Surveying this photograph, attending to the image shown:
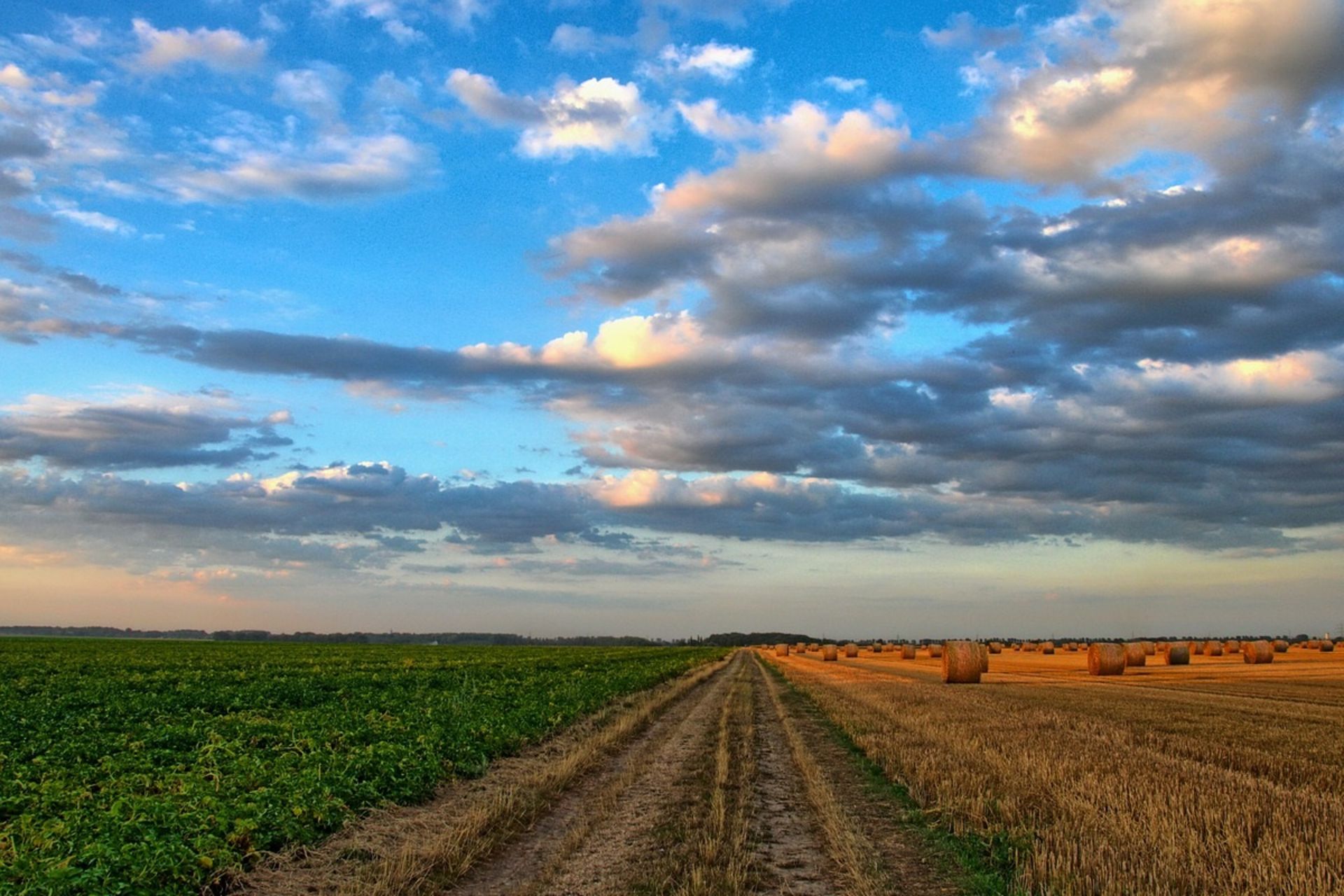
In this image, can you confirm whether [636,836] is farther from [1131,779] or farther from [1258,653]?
[1258,653]

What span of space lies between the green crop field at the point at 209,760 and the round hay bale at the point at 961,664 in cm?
1487

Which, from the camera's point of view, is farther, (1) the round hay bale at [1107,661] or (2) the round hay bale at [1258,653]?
(2) the round hay bale at [1258,653]

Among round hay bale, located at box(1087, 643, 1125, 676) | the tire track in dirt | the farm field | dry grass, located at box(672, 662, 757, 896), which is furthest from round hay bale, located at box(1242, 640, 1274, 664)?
the tire track in dirt

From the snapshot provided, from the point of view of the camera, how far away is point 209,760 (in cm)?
1375

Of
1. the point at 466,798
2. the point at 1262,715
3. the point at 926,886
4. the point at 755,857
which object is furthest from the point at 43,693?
the point at 1262,715

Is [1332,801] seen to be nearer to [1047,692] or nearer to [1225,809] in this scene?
[1225,809]

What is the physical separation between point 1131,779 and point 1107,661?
1457 inches

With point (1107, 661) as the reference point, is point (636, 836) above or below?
above

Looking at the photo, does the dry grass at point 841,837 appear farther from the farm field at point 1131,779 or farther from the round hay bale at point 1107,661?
the round hay bale at point 1107,661

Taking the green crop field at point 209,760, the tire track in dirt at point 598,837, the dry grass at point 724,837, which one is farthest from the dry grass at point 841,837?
the green crop field at point 209,760

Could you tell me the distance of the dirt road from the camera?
28.2ft

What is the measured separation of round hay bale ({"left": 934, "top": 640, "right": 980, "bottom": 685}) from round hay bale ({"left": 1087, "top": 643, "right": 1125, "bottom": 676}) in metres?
9.97

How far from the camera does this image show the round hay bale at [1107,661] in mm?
45188

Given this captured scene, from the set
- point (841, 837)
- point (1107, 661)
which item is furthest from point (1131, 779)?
point (1107, 661)
